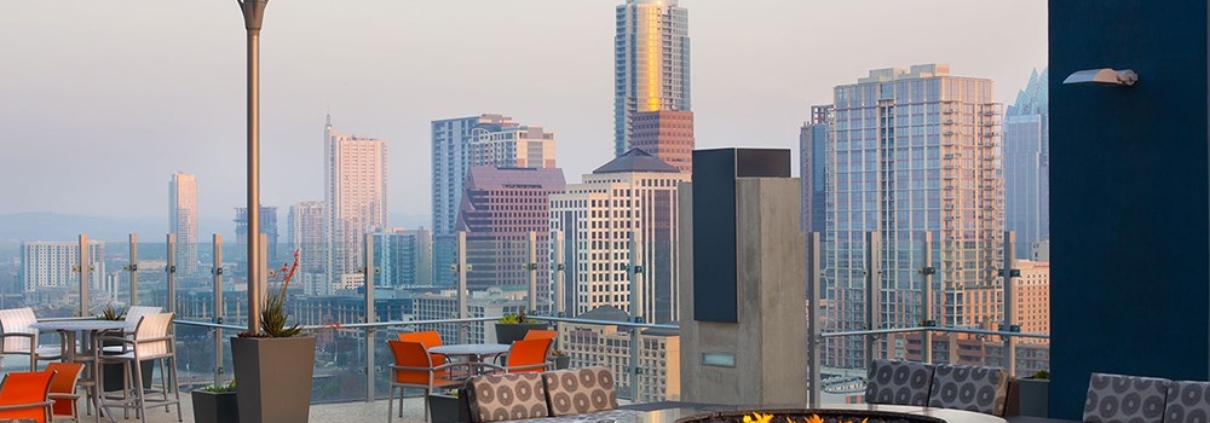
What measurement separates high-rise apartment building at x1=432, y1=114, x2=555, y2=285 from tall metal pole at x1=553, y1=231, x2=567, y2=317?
655cm

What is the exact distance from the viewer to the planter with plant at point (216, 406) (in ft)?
35.3

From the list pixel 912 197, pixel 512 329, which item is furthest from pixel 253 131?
pixel 912 197

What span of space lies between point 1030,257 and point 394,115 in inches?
475

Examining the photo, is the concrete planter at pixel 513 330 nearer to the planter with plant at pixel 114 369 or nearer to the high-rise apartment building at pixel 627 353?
the high-rise apartment building at pixel 627 353

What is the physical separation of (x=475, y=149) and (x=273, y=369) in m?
14.5

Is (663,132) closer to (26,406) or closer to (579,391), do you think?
(26,406)

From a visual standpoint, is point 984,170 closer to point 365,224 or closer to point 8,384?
point 365,224

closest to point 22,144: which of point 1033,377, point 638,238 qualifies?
point 638,238

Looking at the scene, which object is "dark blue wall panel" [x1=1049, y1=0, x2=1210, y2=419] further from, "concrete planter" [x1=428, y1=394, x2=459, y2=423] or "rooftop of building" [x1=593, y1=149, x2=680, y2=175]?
"rooftop of building" [x1=593, y1=149, x2=680, y2=175]

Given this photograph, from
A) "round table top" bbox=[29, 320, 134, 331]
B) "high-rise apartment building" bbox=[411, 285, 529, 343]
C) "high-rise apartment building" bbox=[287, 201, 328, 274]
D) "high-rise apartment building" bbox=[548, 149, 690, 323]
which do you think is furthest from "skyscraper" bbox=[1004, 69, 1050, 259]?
"round table top" bbox=[29, 320, 134, 331]

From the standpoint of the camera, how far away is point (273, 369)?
392 inches

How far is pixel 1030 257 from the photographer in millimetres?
11594

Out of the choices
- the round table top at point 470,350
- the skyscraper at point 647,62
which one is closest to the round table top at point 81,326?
the round table top at point 470,350

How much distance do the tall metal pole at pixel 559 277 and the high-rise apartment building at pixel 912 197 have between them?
245 centimetres
